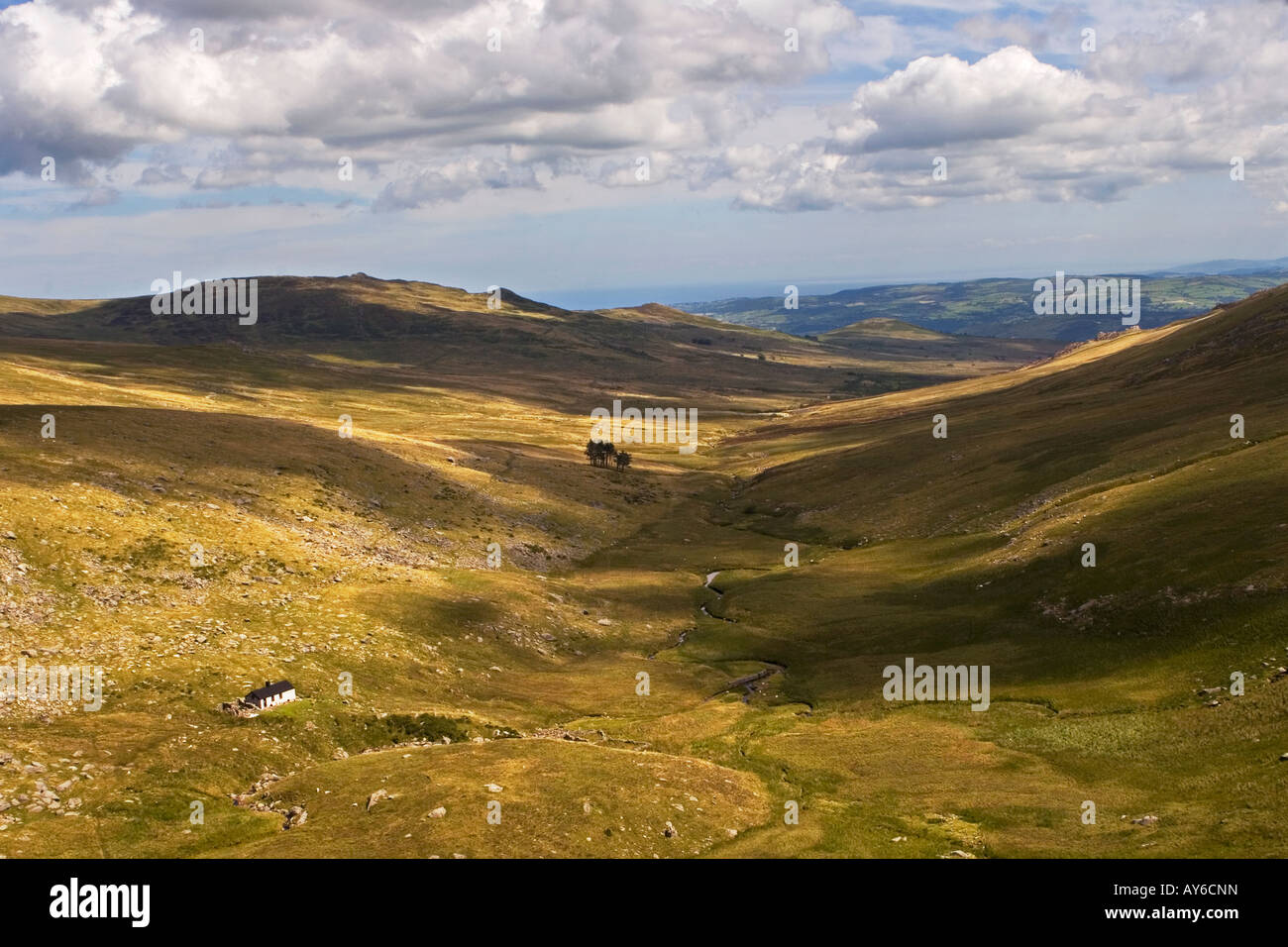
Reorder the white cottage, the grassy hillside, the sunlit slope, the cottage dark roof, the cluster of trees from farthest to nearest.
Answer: the cluster of trees, the sunlit slope, the cottage dark roof, the white cottage, the grassy hillside

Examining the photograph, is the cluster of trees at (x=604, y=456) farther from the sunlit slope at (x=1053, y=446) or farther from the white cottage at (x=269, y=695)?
the white cottage at (x=269, y=695)

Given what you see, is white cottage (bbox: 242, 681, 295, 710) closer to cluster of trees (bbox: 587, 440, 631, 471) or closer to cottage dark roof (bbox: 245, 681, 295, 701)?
cottage dark roof (bbox: 245, 681, 295, 701)

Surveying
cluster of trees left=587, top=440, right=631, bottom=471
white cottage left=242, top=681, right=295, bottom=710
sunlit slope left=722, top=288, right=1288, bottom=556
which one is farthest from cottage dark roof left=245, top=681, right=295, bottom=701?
cluster of trees left=587, top=440, right=631, bottom=471

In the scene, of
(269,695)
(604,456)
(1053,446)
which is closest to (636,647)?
(269,695)

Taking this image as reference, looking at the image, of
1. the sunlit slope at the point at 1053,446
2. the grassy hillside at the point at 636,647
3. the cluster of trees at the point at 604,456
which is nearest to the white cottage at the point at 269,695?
the grassy hillside at the point at 636,647

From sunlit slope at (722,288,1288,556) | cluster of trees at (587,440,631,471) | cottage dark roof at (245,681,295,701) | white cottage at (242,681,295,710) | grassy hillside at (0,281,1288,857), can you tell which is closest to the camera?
grassy hillside at (0,281,1288,857)

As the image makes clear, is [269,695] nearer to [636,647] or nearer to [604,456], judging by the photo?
[636,647]
